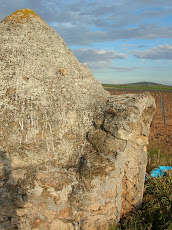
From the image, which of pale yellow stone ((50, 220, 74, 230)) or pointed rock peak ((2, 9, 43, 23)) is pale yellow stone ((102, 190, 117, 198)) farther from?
pointed rock peak ((2, 9, 43, 23))

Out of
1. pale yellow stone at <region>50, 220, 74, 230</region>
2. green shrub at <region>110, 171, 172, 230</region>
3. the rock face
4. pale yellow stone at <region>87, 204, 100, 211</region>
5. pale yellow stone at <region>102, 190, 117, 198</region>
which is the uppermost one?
the rock face

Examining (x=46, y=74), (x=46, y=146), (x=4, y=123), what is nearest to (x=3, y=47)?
(x=46, y=74)

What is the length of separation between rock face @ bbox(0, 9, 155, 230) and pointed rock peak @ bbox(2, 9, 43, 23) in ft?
0.15

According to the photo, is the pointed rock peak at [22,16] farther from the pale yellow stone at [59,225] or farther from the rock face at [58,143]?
the pale yellow stone at [59,225]

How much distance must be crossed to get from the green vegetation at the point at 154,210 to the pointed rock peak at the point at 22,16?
322cm

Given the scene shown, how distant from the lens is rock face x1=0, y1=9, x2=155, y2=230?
2.81m

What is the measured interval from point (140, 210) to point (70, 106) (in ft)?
6.07

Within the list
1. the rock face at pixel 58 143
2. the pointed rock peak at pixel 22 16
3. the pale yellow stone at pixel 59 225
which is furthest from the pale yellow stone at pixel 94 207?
the pointed rock peak at pixel 22 16

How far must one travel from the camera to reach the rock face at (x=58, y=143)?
2.81 metres

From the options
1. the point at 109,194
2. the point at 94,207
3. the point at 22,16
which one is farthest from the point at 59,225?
the point at 22,16

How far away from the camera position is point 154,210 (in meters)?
3.50

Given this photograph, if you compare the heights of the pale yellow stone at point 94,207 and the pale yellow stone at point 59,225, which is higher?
the pale yellow stone at point 94,207

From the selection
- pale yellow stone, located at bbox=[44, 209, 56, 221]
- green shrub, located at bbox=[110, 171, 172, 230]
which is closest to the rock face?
pale yellow stone, located at bbox=[44, 209, 56, 221]

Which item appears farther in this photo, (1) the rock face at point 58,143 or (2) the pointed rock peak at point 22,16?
(2) the pointed rock peak at point 22,16
